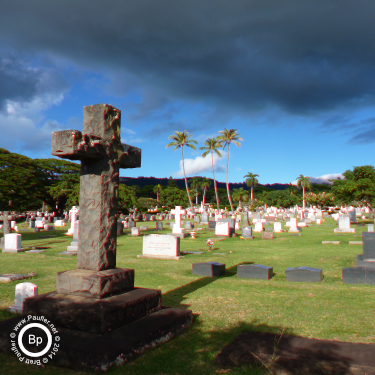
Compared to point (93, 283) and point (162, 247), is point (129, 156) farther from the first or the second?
point (162, 247)

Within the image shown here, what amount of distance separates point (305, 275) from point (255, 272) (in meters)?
1.34

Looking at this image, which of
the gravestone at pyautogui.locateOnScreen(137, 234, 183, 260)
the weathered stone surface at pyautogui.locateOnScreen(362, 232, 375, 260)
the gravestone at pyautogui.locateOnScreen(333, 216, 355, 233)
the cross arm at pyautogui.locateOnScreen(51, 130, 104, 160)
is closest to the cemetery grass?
the weathered stone surface at pyautogui.locateOnScreen(362, 232, 375, 260)

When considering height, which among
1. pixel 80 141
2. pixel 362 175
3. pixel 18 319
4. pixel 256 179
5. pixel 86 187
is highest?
pixel 256 179

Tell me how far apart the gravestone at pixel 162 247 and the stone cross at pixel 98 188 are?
843 cm

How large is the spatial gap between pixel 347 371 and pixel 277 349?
0.80 meters

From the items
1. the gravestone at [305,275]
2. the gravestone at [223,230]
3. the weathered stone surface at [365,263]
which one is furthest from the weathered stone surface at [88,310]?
the gravestone at [223,230]

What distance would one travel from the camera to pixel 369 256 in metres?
10.3

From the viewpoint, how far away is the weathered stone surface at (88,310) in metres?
4.04

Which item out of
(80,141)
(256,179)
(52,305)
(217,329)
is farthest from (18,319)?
(256,179)

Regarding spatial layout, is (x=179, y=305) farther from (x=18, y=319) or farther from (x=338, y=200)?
(x=338, y=200)

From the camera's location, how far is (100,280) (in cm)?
436

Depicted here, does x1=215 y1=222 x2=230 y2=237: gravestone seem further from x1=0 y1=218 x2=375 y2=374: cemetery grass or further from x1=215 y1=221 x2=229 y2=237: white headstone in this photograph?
x1=0 y1=218 x2=375 y2=374: cemetery grass

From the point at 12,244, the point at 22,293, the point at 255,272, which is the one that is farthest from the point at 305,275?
the point at 12,244

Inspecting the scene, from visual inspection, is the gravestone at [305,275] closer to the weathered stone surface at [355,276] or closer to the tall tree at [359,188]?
the weathered stone surface at [355,276]
